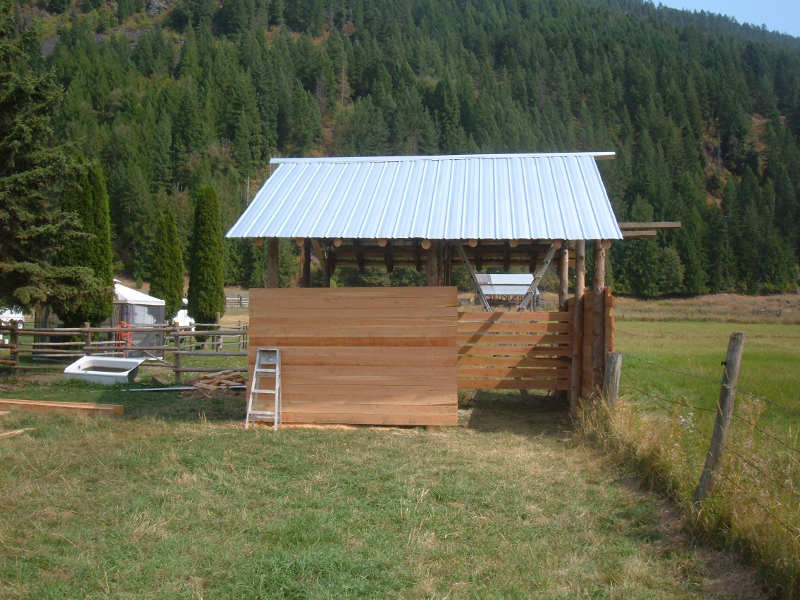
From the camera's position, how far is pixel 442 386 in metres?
8.33

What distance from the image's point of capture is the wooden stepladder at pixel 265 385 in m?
8.30

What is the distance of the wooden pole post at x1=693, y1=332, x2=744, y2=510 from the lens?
14.0ft

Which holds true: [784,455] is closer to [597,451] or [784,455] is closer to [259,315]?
[597,451]

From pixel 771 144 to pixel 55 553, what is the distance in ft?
393

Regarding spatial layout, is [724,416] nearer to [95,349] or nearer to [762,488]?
[762,488]

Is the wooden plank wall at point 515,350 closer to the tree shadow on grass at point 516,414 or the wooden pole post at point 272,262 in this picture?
the tree shadow on grass at point 516,414

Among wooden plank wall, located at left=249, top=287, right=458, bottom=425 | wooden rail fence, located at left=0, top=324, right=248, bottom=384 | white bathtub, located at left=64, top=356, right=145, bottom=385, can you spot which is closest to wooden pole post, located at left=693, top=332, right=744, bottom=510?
wooden plank wall, located at left=249, top=287, right=458, bottom=425

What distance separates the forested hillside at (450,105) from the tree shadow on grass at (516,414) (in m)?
48.9

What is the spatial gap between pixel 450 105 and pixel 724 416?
3745 inches

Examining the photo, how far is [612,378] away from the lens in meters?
7.24

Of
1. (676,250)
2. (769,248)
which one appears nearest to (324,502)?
(676,250)

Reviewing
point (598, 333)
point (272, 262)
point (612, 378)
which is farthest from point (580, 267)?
point (272, 262)

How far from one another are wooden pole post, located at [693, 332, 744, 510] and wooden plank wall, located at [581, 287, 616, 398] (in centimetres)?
348

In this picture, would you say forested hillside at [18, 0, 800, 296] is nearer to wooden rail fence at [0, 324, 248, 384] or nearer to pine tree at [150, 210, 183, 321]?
pine tree at [150, 210, 183, 321]
